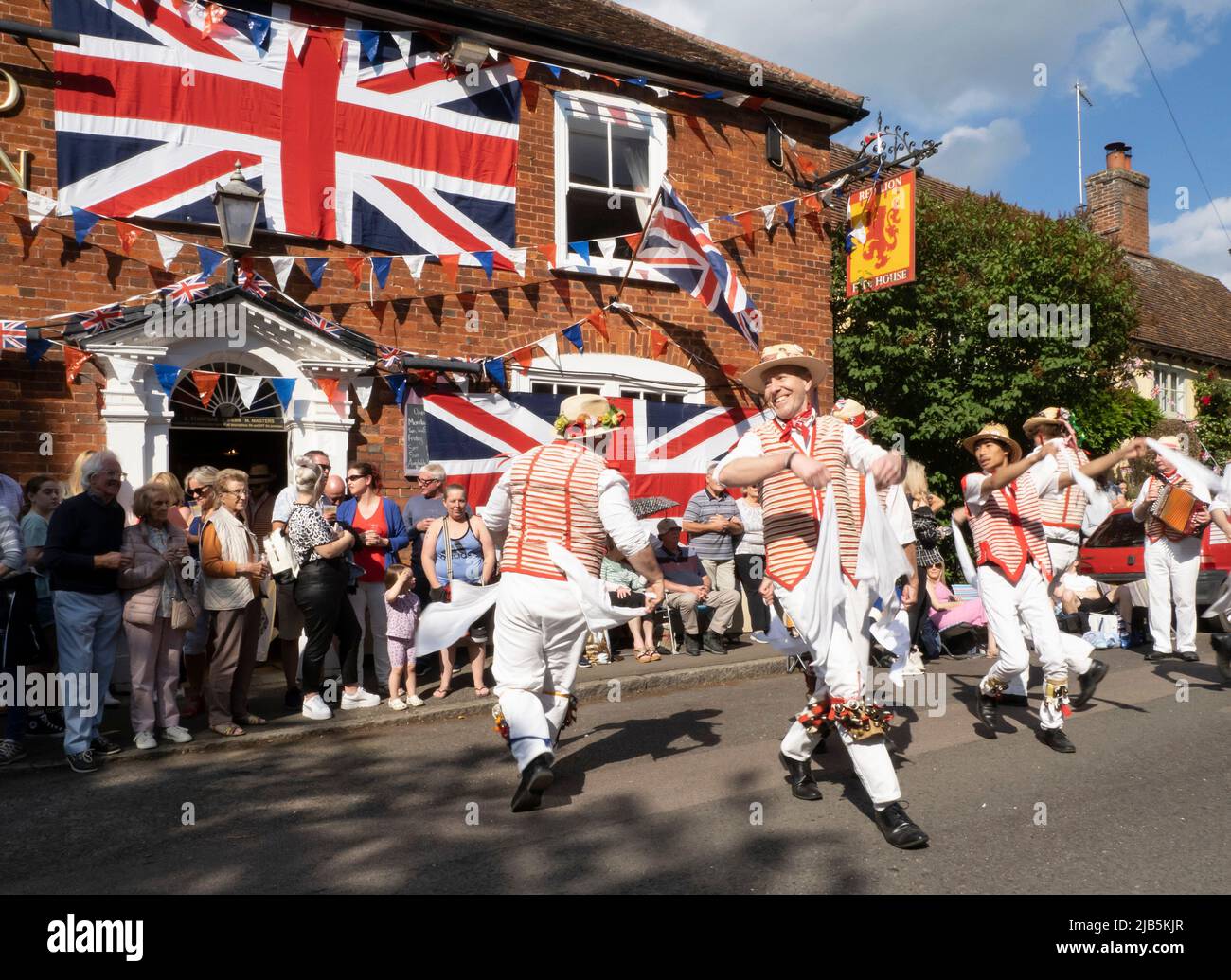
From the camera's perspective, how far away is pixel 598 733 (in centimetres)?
692

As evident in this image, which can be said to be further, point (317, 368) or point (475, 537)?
point (317, 368)

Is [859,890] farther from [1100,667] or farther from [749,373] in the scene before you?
[1100,667]

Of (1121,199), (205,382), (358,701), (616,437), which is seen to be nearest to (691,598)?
(616,437)

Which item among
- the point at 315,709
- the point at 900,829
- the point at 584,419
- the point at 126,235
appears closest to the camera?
the point at 900,829

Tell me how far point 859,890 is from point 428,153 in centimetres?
878

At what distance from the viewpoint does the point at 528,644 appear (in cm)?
522

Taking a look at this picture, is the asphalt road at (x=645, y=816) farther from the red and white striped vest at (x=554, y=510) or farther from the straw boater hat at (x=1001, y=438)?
the straw boater hat at (x=1001, y=438)

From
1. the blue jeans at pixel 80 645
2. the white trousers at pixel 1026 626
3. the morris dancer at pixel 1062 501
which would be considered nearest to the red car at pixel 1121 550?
the morris dancer at pixel 1062 501

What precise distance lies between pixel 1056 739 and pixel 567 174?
8020 mm

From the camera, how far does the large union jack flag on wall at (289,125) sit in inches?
341

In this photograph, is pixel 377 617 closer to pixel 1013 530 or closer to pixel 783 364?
pixel 783 364

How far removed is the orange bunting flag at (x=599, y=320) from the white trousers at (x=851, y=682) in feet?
22.4

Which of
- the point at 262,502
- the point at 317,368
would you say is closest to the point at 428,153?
the point at 317,368

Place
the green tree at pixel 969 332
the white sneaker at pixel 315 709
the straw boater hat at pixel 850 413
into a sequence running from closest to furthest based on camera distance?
the straw boater hat at pixel 850 413 → the white sneaker at pixel 315 709 → the green tree at pixel 969 332
